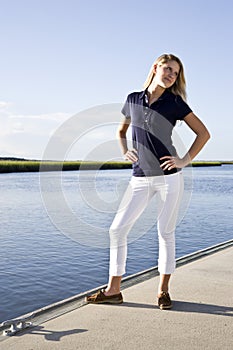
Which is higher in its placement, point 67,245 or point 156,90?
point 156,90

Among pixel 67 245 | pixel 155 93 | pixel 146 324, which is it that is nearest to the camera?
pixel 146 324

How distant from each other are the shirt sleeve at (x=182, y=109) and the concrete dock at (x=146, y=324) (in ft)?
3.94

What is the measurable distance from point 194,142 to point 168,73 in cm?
46

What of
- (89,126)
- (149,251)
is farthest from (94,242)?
(89,126)

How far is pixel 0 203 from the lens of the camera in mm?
12789

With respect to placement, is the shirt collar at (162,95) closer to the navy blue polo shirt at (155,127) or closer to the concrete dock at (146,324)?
the navy blue polo shirt at (155,127)

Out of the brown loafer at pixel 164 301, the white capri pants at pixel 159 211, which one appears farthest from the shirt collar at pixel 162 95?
the brown loafer at pixel 164 301

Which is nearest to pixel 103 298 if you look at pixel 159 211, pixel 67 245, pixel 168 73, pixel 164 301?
pixel 164 301

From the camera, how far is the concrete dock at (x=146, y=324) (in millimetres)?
2508

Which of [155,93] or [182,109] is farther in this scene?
[155,93]

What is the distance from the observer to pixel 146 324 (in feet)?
9.23

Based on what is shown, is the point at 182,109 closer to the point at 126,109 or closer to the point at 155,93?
the point at 155,93

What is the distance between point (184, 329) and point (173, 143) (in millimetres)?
1151

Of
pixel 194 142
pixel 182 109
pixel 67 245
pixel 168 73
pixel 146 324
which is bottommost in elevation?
pixel 67 245
